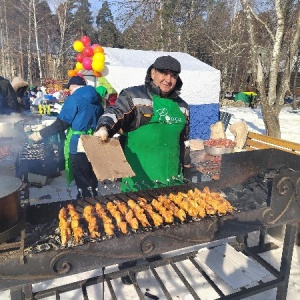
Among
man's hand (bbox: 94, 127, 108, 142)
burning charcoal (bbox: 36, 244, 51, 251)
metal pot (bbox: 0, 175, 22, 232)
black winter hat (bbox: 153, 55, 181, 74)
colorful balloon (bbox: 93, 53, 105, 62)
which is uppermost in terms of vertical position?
colorful balloon (bbox: 93, 53, 105, 62)

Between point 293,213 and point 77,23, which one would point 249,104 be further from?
point 77,23

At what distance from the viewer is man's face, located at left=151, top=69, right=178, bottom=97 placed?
2824mm

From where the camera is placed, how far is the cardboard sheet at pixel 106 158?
198 centimetres

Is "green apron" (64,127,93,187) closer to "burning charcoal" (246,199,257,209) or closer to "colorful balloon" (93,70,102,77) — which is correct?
"burning charcoal" (246,199,257,209)

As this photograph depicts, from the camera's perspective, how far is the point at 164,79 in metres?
2.85

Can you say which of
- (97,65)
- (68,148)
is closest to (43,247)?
(68,148)

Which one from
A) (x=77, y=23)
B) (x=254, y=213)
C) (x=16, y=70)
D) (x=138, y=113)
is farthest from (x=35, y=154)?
(x=77, y=23)

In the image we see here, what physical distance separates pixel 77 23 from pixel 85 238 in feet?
141

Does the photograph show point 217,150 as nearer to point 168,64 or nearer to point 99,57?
point 168,64

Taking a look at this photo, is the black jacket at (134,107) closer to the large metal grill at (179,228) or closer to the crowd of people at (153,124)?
the crowd of people at (153,124)

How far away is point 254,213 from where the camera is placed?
7.88ft

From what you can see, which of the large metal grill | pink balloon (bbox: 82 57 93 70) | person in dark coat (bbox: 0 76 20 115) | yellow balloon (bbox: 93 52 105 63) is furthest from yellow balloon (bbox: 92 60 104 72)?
the large metal grill

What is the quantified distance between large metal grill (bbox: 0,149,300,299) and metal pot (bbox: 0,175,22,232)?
188mm

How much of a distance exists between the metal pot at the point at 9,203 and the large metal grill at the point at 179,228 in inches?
7.4
